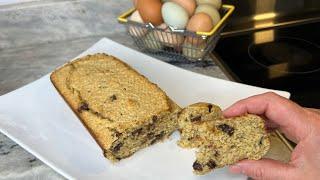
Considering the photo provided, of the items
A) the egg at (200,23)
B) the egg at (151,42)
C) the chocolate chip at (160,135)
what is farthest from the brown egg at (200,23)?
the chocolate chip at (160,135)

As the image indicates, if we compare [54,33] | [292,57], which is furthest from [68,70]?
[292,57]

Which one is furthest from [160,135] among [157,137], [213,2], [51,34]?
[51,34]

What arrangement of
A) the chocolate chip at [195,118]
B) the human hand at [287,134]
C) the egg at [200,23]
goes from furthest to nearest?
the egg at [200,23]
the chocolate chip at [195,118]
the human hand at [287,134]

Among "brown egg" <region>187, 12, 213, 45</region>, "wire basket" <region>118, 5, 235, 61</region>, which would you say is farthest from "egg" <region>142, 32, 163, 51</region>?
"brown egg" <region>187, 12, 213, 45</region>

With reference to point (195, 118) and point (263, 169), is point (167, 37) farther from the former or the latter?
point (263, 169)

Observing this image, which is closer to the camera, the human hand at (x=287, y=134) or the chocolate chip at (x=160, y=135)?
the human hand at (x=287, y=134)

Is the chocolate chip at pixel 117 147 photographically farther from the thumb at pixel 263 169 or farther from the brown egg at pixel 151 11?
the brown egg at pixel 151 11
